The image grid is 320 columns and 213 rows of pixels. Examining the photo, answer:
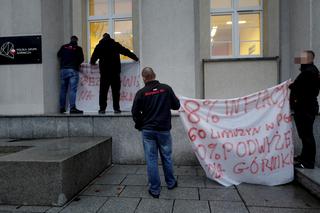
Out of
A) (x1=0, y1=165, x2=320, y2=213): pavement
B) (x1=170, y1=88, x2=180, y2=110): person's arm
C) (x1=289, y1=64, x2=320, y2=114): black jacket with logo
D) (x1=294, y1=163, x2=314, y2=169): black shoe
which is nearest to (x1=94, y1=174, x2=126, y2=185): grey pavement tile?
(x1=0, y1=165, x2=320, y2=213): pavement

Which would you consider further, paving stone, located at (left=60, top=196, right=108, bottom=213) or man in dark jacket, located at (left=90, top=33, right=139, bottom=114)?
man in dark jacket, located at (left=90, top=33, right=139, bottom=114)

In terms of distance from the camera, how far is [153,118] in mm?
4262

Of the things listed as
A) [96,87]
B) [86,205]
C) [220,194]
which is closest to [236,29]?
[96,87]

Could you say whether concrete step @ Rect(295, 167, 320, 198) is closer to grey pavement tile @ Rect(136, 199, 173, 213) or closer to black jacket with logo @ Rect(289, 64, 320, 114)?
black jacket with logo @ Rect(289, 64, 320, 114)

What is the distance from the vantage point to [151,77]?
14.5 ft

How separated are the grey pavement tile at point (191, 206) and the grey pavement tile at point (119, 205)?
0.62 metres

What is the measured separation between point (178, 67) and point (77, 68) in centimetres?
285

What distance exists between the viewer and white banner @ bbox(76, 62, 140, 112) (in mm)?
7672

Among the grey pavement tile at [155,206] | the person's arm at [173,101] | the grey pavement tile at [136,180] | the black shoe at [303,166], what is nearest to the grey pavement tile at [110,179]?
the grey pavement tile at [136,180]

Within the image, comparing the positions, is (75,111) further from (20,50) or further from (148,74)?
(148,74)

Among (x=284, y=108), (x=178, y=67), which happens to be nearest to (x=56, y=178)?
(x=284, y=108)

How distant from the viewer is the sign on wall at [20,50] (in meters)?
7.06

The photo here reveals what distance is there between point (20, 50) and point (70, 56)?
1.27 metres

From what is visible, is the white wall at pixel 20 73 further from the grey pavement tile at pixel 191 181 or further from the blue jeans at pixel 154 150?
the grey pavement tile at pixel 191 181
